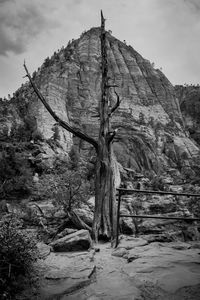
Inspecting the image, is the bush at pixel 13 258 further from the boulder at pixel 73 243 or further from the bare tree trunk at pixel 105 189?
the bare tree trunk at pixel 105 189

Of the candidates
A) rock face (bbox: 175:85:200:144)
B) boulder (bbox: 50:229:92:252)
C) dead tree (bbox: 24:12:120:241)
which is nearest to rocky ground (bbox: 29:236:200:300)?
boulder (bbox: 50:229:92:252)

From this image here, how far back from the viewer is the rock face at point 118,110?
33875 millimetres

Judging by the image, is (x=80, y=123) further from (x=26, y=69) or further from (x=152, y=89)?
(x=26, y=69)

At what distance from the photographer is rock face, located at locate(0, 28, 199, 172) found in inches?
1334

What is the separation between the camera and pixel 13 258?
258cm

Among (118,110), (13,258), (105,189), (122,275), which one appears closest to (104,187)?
(105,189)

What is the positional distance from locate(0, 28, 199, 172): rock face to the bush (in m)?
23.5

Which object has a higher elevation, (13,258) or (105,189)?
(105,189)

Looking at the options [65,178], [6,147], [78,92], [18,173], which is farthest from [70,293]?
[78,92]

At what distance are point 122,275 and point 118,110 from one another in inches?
1507

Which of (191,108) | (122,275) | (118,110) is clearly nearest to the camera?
(122,275)

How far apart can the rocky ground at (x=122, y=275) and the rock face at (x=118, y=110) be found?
22890 millimetres

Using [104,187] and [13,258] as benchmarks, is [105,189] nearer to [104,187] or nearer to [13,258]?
[104,187]

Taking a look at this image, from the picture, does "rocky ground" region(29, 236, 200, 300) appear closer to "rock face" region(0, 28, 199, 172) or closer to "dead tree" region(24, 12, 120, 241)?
"dead tree" region(24, 12, 120, 241)
